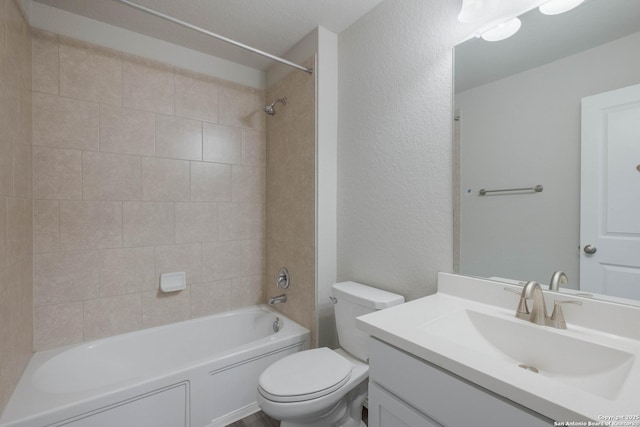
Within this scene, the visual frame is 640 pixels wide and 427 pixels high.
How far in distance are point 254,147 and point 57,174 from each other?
1.27 m

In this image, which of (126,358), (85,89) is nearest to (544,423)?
(126,358)

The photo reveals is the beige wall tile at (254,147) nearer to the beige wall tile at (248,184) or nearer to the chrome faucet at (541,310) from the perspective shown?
the beige wall tile at (248,184)

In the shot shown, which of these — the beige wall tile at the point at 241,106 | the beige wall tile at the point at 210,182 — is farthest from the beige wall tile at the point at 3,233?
the beige wall tile at the point at 241,106

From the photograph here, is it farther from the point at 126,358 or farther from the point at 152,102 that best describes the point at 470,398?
the point at 152,102

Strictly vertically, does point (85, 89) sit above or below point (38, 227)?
above

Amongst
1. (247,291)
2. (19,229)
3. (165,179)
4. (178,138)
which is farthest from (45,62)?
(247,291)

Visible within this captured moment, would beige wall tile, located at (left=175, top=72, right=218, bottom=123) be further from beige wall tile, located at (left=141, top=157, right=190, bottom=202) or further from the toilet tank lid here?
the toilet tank lid

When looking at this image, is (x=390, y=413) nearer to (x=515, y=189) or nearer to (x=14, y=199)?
(x=515, y=189)

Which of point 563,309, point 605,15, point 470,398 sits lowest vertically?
point 470,398

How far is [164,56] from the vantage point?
2.06 meters

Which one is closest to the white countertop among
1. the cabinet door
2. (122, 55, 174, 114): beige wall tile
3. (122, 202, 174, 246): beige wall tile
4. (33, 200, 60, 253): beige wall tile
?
the cabinet door

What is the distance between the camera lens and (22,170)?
145 centimetres

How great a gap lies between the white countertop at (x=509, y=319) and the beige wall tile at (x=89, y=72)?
2.05m

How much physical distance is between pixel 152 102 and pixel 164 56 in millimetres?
351
